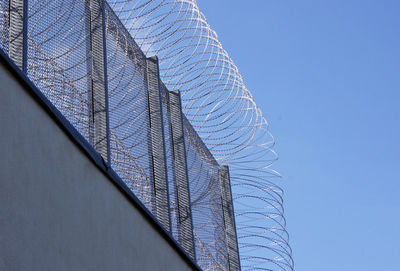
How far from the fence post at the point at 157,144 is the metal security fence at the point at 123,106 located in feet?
0.03

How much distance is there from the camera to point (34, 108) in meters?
5.23

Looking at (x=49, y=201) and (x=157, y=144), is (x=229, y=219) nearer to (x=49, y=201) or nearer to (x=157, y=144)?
(x=157, y=144)

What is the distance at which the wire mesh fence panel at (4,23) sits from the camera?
5414mm

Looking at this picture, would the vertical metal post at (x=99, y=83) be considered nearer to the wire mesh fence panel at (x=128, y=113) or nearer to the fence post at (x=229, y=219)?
the wire mesh fence panel at (x=128, y=113)

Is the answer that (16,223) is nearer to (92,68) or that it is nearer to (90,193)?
(90,193)

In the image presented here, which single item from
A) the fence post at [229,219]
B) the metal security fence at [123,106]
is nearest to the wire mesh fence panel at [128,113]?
the metal security fence at [123,106]

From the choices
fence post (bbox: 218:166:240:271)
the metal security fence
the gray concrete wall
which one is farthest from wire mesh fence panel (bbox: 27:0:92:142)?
fence post (bbox: 218:166:240:271)

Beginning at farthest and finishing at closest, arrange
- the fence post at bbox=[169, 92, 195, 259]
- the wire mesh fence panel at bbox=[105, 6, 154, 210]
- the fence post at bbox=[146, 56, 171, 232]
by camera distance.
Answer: the fence post at bbox=[169, 92, 195, 259]
the fence post at bbox=[146, 56, 171, 232]
the wire mesh fence panel at bbox=[105, 6, 154, 210]

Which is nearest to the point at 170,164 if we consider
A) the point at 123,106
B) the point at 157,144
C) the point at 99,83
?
the point at 157,144

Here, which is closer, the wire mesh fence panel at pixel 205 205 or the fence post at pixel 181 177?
the fence post at pixel 181 177

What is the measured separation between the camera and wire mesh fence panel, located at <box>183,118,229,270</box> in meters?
9.08

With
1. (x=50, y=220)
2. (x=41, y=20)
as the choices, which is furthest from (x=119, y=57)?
(x=50, y=220)

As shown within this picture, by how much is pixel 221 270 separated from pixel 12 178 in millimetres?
5315

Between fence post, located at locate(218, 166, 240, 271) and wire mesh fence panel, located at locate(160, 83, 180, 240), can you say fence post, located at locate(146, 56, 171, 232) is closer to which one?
wire mesh fence panel, located at locate(160, 83, 180, 240)
